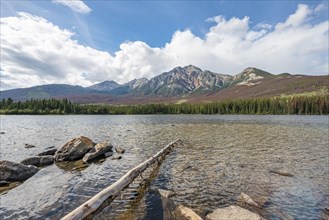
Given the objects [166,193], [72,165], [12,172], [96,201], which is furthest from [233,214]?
[72,165]

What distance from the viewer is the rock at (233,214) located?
11227 millimetres

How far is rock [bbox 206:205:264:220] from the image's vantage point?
11.2m

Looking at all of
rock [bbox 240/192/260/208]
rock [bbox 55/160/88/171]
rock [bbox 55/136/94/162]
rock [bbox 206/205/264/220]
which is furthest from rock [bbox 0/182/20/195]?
rock [bbox 240/192/260/208]

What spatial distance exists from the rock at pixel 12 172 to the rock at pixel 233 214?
15318mm

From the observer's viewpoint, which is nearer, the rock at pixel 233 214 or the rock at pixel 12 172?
the rock at pixel 233 214

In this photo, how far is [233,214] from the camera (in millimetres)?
11750

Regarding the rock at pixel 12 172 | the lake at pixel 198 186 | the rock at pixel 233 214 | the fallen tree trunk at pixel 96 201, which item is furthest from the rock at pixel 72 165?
the rock at pixel 233 214

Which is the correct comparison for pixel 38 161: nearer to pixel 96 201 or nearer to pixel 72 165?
pixel 72 165

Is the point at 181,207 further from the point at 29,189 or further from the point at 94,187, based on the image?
the point at 29,189

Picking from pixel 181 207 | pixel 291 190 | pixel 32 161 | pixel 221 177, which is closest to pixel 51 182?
Answer: pixel 32 161

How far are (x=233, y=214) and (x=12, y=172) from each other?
1684 cm

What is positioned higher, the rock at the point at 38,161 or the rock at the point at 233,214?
the rock at the point at 233,214

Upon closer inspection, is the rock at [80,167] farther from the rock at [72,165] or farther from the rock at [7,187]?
the rock at [7,187]

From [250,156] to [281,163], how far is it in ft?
12.9
